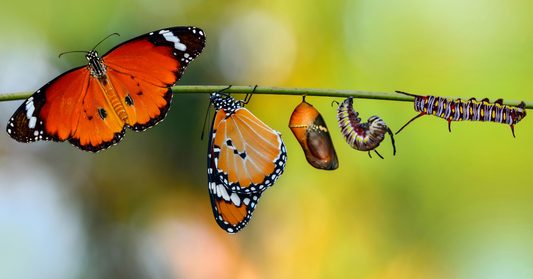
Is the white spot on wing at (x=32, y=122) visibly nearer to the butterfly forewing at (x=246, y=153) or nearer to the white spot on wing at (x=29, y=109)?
the white spot on wing at (x=29, y=109)

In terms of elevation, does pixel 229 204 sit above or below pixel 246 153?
below

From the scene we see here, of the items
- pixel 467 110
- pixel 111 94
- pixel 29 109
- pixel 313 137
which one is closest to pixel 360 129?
pixel 313 137

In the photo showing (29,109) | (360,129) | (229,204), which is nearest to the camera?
(29,109)

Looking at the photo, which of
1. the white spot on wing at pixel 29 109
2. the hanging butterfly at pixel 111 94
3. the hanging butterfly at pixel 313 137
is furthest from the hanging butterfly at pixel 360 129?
the white spot on wing at pixel 29 109

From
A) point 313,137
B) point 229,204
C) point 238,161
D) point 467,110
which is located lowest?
point 229,204

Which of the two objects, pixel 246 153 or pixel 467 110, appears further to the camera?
pixel 246 153

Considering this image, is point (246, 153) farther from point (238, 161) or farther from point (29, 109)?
point (29, 109)

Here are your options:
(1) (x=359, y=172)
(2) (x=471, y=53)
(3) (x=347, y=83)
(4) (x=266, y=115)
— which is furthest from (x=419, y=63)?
(4) (x=266, y=115)

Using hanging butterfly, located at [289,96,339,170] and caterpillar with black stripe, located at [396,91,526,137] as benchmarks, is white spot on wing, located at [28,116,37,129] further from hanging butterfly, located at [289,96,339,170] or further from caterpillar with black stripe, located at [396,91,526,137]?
caterpillar with black stripe, located at [396,91,526,137]
